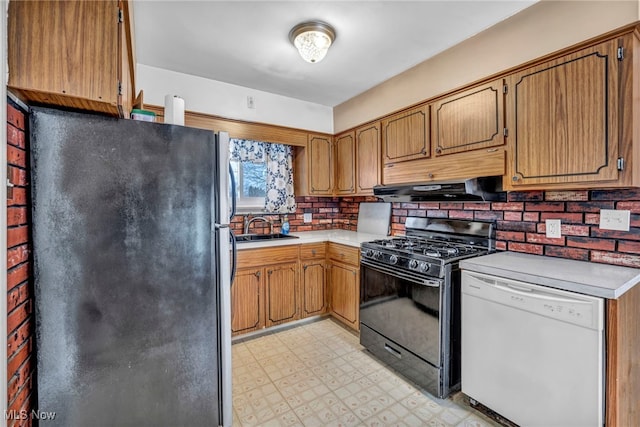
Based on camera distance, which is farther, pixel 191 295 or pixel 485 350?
pixel 485 350

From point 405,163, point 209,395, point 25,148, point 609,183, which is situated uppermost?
point 405,163

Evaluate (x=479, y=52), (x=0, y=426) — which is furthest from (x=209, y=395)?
(x=479, y=52)

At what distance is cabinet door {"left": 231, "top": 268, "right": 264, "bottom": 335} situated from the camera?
2564mm

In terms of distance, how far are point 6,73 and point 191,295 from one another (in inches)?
39.4

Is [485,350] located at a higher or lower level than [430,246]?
lower

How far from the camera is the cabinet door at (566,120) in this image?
147cm

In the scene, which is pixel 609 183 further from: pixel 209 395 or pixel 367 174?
pixel 209 395

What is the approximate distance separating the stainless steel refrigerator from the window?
1.83 meters

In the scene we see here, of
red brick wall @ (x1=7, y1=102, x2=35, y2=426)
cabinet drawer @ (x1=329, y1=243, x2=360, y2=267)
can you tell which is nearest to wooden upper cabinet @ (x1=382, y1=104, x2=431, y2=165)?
cabinet drawer @ (x1=329, y1=243, x2=360, y2=267)

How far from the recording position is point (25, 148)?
3.33ft

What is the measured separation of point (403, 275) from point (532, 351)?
801mm

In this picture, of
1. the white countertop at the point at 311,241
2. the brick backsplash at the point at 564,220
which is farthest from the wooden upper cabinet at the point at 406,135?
the white countertop at the point at 311,241

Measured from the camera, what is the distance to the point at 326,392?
1939 millimetres

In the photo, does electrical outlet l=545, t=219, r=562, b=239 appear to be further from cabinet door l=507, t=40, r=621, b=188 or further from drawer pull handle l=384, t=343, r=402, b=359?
drawer pull handle l=384, t=343, r=402, b=359
